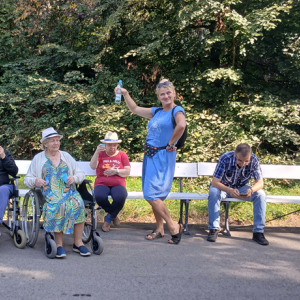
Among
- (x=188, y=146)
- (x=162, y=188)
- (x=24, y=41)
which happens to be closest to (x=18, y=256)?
(x=162, y=188)

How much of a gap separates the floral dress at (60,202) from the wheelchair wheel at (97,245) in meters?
0.25

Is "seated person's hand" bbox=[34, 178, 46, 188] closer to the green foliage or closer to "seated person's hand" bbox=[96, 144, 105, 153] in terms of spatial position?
"seated person's hand" bbox=[96, 144, 105, 153]

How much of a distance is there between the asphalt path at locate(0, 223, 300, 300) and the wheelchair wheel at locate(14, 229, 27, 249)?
0.06 metres

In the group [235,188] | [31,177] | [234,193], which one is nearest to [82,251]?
[31,177]

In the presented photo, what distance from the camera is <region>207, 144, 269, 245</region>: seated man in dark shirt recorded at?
5152 mm

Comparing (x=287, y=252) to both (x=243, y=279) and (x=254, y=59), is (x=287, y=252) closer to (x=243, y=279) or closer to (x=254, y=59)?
(x=243, y=279)

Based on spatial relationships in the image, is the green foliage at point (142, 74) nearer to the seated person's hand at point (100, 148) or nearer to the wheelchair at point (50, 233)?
the seated person's hand at point (100, 148)

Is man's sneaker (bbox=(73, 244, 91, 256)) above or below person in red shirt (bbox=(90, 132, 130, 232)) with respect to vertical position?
below

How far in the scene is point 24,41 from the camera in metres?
9.88

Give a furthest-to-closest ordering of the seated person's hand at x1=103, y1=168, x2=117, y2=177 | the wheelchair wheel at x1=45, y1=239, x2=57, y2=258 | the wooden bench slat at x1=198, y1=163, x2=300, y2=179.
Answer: the wooden bench slat at x1=198, y1=163, x2=300, y2=179
the seated person's hand at x1=103, y1=168, x2=117, y2=177
the wheelchair wheel at x1=45, y1=239, x2=57, y2=258

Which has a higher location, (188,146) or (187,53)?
(187,53)

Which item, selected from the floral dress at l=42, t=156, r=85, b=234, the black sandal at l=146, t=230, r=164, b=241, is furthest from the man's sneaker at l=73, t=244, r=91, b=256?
the black sandal at l=146, t=230, r=164, b=241

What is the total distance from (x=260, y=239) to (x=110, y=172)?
7.00 ft

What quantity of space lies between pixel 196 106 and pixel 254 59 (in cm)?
179
